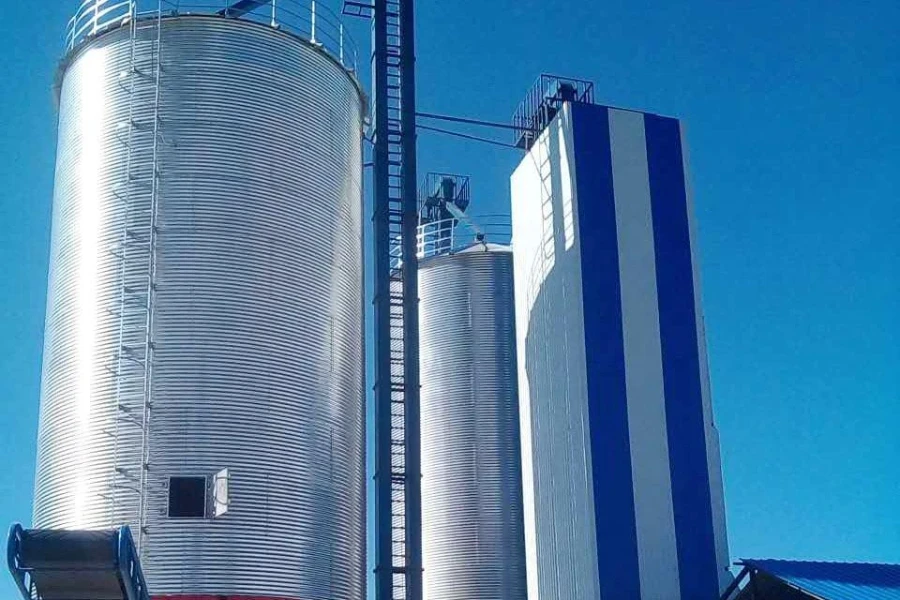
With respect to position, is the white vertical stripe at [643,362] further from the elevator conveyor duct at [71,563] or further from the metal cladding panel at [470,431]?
the elevator conveyor duct at [71,563]

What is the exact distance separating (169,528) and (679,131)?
16.0m

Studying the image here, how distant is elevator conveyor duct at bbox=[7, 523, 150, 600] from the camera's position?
21266 millimetres

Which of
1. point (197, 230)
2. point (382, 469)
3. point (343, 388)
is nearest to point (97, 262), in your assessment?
point (197, 230)

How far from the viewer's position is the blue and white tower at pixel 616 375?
29.5m

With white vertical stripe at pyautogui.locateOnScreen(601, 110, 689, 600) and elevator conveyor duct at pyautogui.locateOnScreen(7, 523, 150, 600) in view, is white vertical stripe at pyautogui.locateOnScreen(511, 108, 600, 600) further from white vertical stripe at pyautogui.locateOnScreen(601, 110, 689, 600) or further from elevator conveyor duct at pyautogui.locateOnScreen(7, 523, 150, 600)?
elevator conveyor duct at pyautogui.locateOnScreen(7, 523, 150, 600)

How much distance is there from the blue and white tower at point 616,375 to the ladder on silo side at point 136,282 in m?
9.61

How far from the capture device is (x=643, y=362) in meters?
30.9

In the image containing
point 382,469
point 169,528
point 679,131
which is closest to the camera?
point 169,528

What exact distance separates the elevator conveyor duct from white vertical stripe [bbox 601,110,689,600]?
12166 mm

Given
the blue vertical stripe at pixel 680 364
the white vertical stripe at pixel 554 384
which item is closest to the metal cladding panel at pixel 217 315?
the white vertical stripe at pixel 554 384

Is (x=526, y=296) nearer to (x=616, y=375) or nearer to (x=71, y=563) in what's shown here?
(x=616, y=375)

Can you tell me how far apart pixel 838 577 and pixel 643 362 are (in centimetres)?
646

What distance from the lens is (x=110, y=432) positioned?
27.0 meters

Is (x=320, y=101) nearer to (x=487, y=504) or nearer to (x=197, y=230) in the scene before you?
(x=197, y=230)
